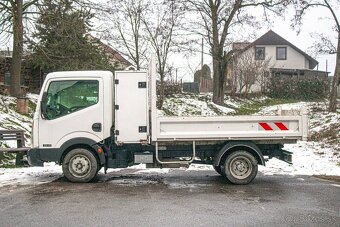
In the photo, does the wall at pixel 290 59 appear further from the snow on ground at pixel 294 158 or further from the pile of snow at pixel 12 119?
the pile of snow at pixel 12 119

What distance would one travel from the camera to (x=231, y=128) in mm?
10039

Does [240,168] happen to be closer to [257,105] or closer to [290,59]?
[257,105]

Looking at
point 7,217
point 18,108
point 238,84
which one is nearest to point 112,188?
point 7,217

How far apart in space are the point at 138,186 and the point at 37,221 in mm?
3409

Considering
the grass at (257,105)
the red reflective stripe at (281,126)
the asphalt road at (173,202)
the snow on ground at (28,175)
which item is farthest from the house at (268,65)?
the asphalt road at (173,202)

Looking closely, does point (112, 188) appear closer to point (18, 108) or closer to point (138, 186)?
point (138, 186)

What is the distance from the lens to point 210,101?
121ft

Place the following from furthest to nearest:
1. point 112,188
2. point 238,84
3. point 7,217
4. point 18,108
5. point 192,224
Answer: point 238,84 → point 18,108 → point 112,188 → point 7,217 → point 192,224

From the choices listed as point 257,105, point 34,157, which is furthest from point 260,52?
point 34,157

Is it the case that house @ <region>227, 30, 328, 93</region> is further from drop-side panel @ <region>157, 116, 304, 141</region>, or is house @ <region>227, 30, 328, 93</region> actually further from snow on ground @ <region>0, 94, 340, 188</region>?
drop-side panel @ <region>157, 116, 304, 141</region>

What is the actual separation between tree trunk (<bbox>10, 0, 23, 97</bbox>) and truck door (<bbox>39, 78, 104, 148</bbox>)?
10.2m

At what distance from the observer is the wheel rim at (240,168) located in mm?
10148

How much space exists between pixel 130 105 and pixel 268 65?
159 feet

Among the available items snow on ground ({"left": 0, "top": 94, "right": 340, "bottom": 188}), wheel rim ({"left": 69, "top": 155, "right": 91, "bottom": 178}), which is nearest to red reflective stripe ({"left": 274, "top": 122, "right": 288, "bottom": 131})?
snow on ground ({"left": 0, "top": 94, "right": 340, "bottom": 188})
